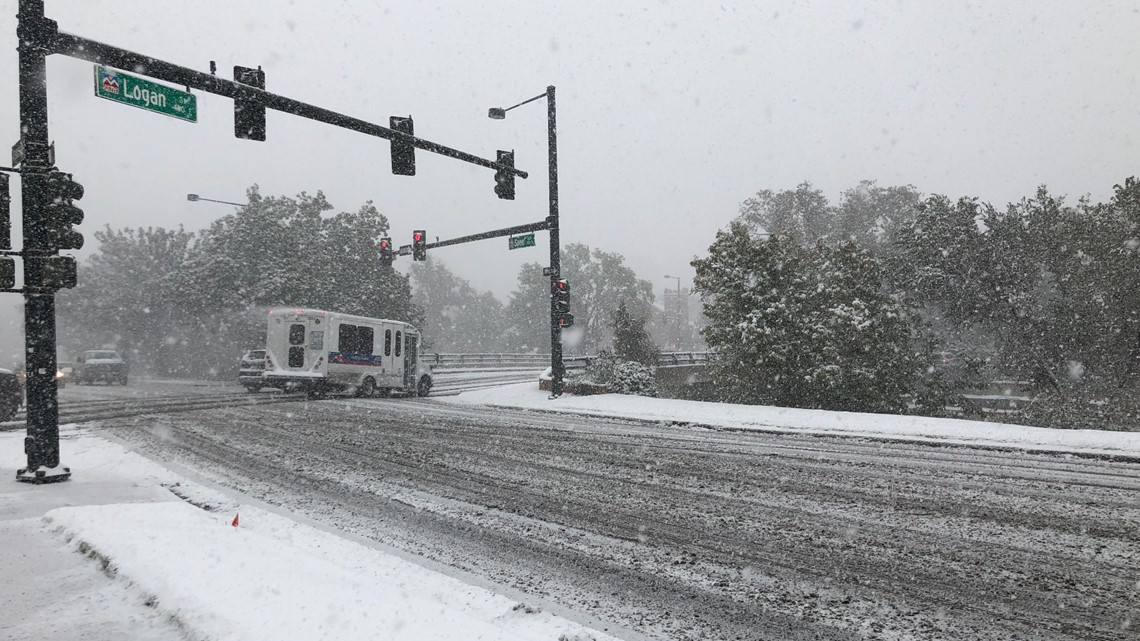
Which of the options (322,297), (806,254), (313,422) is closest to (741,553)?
(313,422)

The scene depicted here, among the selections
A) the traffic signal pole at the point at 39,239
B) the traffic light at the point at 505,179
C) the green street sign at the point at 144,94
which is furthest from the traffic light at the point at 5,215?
the traffic light at the point at 505,179

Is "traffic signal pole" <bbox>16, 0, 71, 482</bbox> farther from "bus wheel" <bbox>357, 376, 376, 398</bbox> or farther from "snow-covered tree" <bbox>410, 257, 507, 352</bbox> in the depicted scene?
"snow-covered tree" <bbox>410, 257, 507, 352</bbox>

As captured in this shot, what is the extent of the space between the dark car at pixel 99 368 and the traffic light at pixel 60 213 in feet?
107

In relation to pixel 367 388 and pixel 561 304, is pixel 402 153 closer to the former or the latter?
pixel 561 304

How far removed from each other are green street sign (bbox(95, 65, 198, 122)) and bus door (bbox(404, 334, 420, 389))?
1504cm

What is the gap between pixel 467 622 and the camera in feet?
11.0

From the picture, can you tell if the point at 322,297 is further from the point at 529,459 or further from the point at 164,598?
the point at 164,598

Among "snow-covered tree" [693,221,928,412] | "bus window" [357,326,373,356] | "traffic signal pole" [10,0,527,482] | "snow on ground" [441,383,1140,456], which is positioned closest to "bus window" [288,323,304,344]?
"bus window" [357,326,373,356]

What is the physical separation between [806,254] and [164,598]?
71.1ft

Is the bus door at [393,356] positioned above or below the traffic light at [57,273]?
below

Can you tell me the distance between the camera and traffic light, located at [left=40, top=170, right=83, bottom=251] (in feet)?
23.5

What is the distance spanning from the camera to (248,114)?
10.1m

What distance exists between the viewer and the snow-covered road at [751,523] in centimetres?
366

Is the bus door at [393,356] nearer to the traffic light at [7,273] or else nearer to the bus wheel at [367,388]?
the bus wheel at [367,388]
